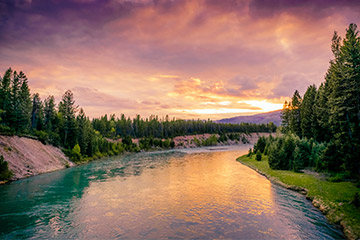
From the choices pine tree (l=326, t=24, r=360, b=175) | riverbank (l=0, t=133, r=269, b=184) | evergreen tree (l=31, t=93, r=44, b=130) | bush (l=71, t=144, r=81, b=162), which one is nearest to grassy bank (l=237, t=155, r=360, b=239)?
pine tree (l=326, t=24, r=360, b=175)

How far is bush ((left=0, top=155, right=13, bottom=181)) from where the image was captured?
145ft

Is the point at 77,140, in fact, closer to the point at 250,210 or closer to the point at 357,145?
the point at 250,210

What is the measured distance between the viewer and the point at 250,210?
27078 millimetres

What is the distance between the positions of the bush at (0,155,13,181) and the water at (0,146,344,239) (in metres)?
3.36

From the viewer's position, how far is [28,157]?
185ft

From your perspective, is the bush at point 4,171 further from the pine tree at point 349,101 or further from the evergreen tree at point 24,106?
the pine tree at point 349,101

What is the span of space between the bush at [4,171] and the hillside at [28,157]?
139 cm

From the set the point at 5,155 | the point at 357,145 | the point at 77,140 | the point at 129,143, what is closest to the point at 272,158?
the point at 357,145

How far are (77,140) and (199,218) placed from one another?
77.4m

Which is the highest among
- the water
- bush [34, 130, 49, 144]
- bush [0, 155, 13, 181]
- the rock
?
bush [34, 130, 49, 144]

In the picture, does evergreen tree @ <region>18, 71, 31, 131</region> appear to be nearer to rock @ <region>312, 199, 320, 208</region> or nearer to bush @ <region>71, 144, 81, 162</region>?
bush @ <region>71, 144, 81, 162</region>

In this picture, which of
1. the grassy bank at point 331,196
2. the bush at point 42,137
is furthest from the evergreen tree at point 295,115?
the bush at point 42,137

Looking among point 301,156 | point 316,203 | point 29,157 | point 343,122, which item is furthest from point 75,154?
point 343,122

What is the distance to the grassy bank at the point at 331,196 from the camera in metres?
21.0
